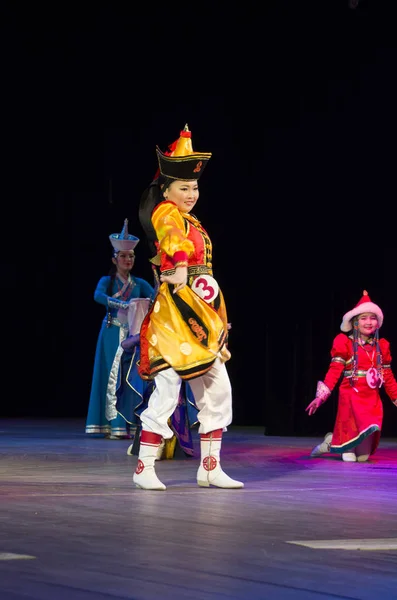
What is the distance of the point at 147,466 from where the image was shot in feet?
15.2

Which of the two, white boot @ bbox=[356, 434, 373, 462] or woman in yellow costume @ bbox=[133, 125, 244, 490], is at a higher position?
woman in yellow costume @ bbox=[133, 125, 244, 490]

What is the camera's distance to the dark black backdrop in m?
8.35

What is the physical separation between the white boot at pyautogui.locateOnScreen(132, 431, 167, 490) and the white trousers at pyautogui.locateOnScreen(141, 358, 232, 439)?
3 centimetres

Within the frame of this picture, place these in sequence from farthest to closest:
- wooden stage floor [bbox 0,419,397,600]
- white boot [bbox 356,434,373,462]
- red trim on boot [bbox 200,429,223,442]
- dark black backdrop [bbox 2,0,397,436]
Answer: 1. dark black backdrop [bbox 2,0,397,436]
2. white boot [bbox 356,434,373,462]
3. red trim on boot [bbox 200,429,223,442]
4. wooden stage floor [bbox 0,419,397,600]

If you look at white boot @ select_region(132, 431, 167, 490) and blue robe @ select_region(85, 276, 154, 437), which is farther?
blue robe @ select_region(85, 276, 154, 437)

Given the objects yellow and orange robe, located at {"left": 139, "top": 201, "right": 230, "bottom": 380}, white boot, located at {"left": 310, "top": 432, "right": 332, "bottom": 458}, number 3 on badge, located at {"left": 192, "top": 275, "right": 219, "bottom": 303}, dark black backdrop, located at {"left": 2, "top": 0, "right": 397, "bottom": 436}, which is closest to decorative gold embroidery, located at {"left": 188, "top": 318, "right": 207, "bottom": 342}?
yellow and orange robe, located at {"left": 139, "top": 201, "right": 230, "bottom": 380}

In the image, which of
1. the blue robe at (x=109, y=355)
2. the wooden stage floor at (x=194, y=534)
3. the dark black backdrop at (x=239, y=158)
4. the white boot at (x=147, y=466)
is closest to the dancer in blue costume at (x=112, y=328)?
the blue robe at (x=109, y=355)

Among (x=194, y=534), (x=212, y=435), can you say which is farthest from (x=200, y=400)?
(x=194, y=534)

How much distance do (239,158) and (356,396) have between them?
3.04m

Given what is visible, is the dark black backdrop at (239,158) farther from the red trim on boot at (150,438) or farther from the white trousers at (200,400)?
the red trim on boot at (150,438)

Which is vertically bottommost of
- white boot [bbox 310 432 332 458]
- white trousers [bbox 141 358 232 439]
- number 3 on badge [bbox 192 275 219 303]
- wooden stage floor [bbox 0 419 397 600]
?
white boot [bbox 310 432 332 458]

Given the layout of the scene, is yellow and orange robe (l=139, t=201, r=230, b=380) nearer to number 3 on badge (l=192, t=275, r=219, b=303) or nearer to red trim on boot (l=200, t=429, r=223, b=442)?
number 3 on badge (l=192, t=275, r=219, b=303)

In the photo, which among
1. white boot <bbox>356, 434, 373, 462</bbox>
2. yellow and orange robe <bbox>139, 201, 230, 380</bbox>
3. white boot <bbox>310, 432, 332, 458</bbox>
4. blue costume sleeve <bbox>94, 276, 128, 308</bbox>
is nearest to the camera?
yellow and orange robe <bbox>139, 201, 230, 380</bbox>

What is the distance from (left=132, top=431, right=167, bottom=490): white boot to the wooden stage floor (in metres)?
0.07
